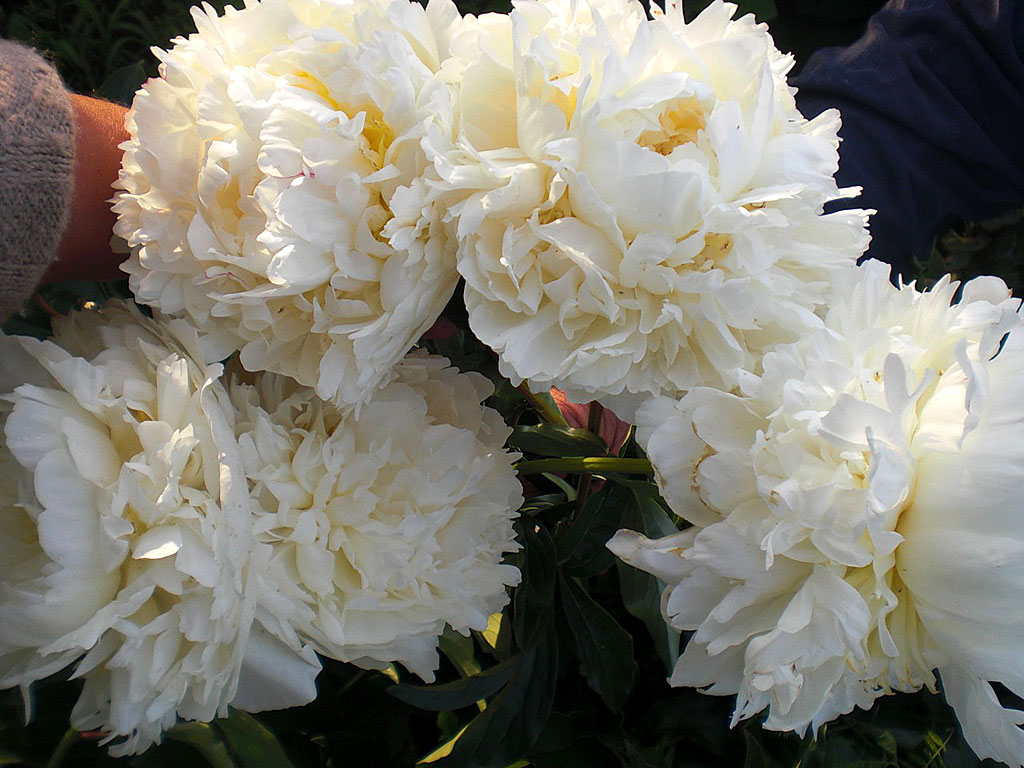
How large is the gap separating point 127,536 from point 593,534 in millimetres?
240

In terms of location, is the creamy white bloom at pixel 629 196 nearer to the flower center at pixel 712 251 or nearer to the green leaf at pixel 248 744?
the flower center at pixel 712 251

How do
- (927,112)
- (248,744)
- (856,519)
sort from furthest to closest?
(927,112) → (248,744) → (856,519)

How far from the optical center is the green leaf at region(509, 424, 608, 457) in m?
0.43

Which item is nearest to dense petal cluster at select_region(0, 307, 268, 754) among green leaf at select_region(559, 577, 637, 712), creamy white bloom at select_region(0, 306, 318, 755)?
creamy white bloom at select_region(0, 306, 318, 755)

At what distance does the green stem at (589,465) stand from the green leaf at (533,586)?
0.05 metres

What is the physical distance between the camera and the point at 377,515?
1.16ft

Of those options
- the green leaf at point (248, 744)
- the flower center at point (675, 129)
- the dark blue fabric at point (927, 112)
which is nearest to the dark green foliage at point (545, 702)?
the green leaf at point (248, 744)

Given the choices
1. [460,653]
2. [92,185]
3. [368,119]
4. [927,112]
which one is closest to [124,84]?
[92,185]

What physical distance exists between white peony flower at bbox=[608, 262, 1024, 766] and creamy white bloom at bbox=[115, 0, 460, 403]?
0.36 feet

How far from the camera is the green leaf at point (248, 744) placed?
→ 0.40m

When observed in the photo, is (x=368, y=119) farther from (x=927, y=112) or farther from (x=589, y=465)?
(x=927, y=112)

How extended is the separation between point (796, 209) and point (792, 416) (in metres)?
0.08

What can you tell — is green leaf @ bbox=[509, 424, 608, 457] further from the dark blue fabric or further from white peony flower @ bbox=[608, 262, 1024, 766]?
the dark blue fabric

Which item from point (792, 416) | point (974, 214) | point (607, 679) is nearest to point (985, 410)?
point (792, 416)
